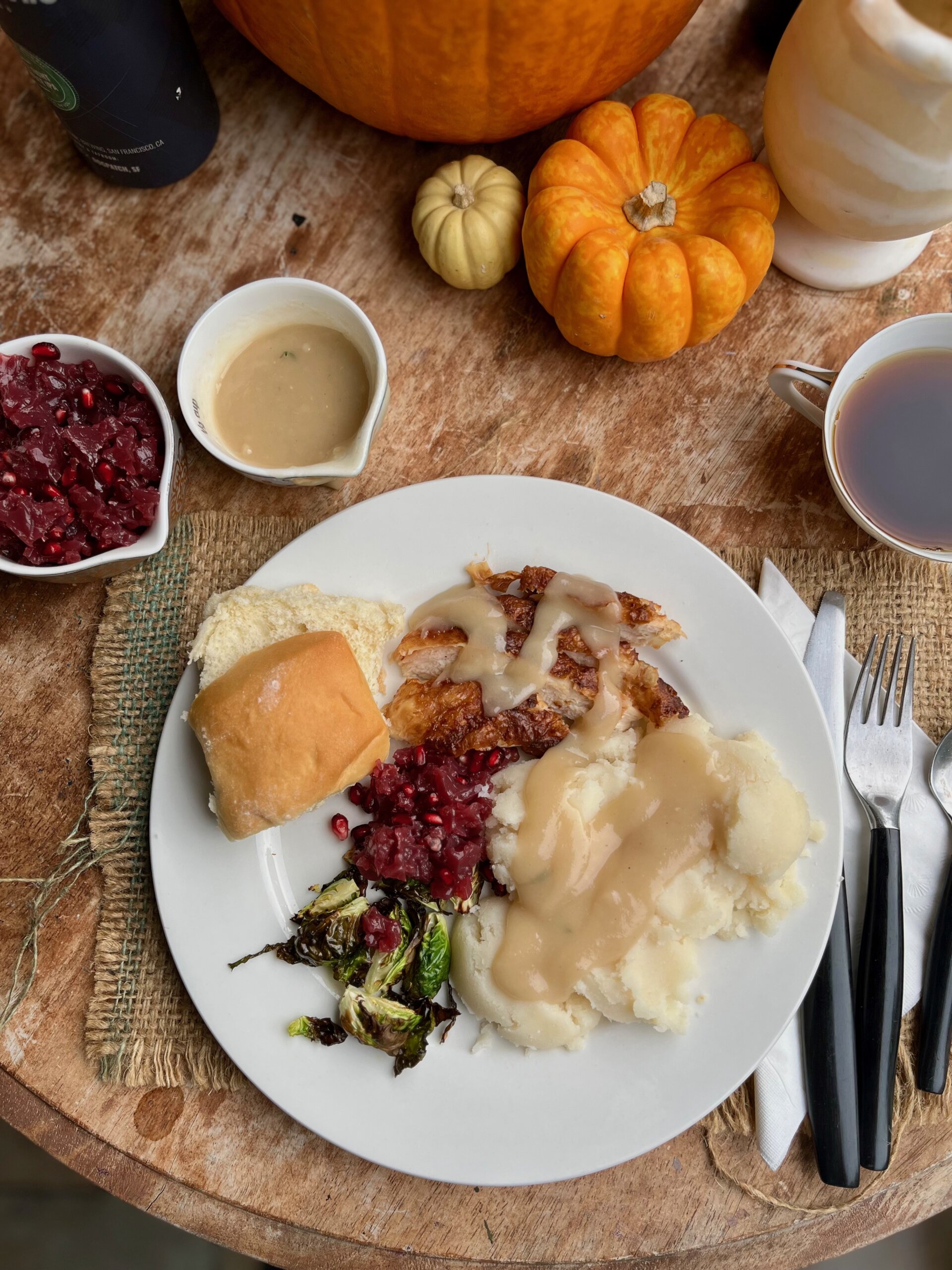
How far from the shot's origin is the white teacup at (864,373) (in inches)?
98.7

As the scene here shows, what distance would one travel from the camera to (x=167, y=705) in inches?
105

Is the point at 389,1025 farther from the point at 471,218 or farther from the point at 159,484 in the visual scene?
the point at 471,218

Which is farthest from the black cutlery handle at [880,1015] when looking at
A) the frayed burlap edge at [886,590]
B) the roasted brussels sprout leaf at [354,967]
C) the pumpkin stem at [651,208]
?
the pumpkin stem at [651,208]

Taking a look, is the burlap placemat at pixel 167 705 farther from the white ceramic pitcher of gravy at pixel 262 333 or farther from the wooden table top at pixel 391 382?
the white ceramic pitcher of gravy at pixel 262 333

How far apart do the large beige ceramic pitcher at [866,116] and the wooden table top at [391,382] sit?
484 millimetres

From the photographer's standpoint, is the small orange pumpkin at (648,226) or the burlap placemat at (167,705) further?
the burlap placemat at (167,705)

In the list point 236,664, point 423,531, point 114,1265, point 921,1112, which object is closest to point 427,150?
point 423,531

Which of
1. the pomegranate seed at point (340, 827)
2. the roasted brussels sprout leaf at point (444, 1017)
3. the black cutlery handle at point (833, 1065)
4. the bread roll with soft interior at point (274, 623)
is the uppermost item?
the bread roll with soft interior at point (274, 623)

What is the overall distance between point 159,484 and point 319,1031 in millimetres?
1567

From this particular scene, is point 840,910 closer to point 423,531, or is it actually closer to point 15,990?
point 423,531

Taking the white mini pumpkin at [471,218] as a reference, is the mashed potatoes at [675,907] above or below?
below

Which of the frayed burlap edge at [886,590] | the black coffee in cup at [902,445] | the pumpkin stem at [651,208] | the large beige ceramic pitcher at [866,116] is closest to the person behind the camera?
the large beige ceramic pitcher at [866,116]

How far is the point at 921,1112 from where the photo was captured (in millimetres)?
2549

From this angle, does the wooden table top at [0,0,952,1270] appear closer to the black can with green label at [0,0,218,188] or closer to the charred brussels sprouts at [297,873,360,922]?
the black can with green label at [0,0,218,188]
